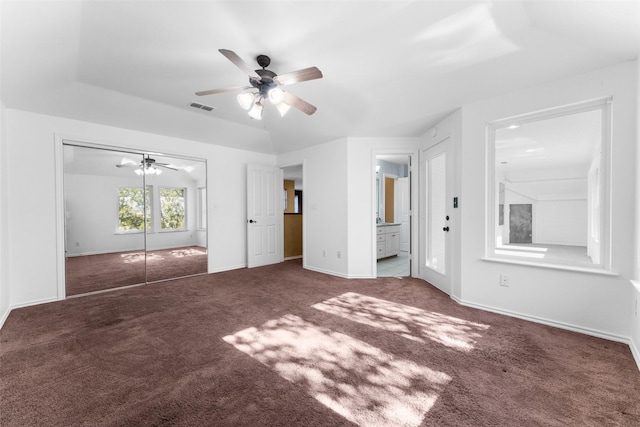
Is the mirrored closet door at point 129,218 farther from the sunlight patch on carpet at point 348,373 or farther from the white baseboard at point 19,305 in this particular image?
the sunlight patch on carpet at point 348,373

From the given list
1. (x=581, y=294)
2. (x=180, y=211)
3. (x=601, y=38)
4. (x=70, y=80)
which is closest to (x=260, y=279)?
(x=180, y=211)

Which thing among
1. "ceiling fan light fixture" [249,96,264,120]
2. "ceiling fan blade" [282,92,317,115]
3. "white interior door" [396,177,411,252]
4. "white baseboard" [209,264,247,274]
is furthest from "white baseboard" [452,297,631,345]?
"white interior door" [396,177,411,252]

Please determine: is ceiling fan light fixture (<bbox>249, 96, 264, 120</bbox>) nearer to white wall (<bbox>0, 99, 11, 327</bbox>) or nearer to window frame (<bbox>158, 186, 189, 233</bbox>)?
window frame (<bbox>158, 186, 189, 233</bbox>)

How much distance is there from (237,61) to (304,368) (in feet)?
8.02

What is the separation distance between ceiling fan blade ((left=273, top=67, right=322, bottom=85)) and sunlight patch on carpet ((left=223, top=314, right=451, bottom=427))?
232 cm

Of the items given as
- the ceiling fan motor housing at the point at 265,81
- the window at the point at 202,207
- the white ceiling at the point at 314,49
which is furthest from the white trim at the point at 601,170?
the window at the point at 202,207

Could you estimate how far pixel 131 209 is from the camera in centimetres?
418

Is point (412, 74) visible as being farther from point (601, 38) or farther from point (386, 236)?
point (386, 236)

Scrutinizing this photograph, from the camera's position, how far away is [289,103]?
9.24 ft

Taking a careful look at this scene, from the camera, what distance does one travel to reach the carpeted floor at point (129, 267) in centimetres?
367

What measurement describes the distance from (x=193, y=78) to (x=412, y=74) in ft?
8.55

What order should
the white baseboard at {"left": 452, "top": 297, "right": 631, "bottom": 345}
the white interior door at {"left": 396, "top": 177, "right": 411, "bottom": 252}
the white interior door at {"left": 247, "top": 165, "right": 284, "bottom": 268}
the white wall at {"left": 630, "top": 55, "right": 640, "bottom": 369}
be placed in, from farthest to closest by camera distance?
the white interior door at {"left": 396, "top": 177, "right": 411, "bottom": 252} < the white interior door at {"left": 247, "top": 165, "right": 284, "bottom": 268} < the white baseboard at {"left": 452, "top": 297, "right": 631, "bottom": 345} < the white wall at {"left": 630, "top": 55, "right": 640, "bottom": 369}

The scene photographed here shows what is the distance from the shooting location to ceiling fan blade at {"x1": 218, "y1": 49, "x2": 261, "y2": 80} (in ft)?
6.41

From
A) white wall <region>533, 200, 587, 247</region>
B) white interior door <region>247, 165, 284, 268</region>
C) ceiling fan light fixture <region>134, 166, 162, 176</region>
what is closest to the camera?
white wall <region>533, 200, 587, 247</region>
